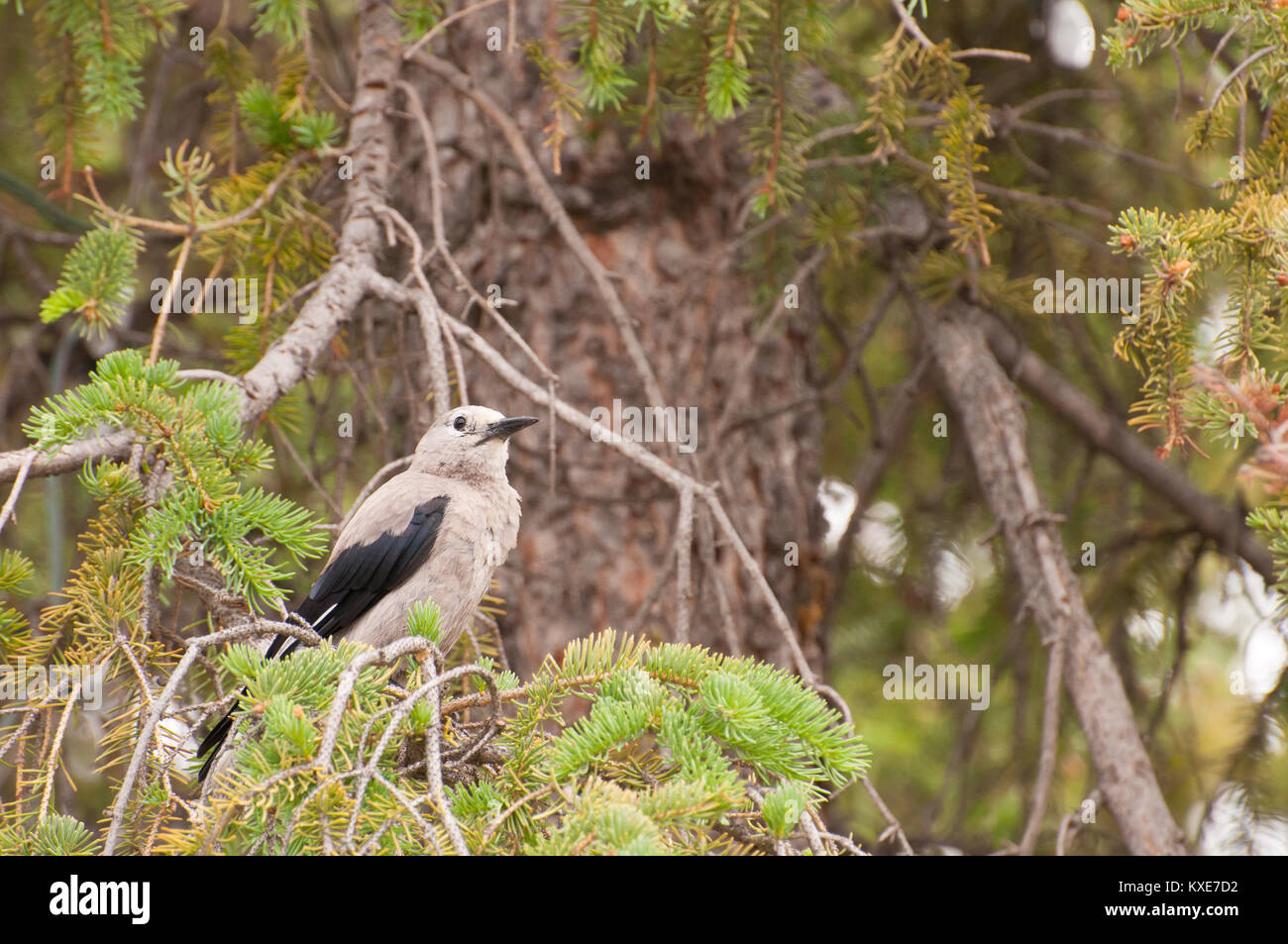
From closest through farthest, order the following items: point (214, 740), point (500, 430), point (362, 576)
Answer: point (214, 740) < point (362, 576) < point (500, 430)

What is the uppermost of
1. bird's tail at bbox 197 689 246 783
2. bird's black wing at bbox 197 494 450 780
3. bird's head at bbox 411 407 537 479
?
bird's head at bbox 411 407 537 479

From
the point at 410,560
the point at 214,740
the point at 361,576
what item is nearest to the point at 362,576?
the point at 361,576

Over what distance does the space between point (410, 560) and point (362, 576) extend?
0.13m

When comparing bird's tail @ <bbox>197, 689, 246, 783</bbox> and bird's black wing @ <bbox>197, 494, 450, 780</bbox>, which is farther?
bird's black wing @ <bbox>197, 494, 450, 780</bbox>

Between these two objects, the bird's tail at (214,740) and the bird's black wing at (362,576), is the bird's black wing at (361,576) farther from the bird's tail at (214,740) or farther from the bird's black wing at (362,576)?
the bird's tail at (214,740)

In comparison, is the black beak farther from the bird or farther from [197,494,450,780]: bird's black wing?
[197,494,450,780]: bird's black wing

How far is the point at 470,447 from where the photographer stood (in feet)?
10.6

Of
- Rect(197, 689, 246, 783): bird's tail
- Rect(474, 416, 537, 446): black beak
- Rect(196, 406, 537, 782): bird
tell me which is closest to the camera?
Rect(197, 689, 246, 783): bird's tail

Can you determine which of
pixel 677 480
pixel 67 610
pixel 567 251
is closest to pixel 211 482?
pixel 67 610

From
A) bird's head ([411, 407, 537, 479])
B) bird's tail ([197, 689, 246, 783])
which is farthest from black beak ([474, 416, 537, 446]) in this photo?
bird's tail ([197, 689, 246, 783])

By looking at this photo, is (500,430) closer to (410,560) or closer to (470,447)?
(470,447)

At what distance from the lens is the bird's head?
10.3 feet

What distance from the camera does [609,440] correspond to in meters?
2.50

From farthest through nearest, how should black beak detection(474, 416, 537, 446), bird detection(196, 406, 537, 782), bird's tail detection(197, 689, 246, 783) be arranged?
black beak detection(474, 416, 537, 446) < bird detection(196, 406, 537, 782) < bird's tail detection(197, 689, 246, 783)
